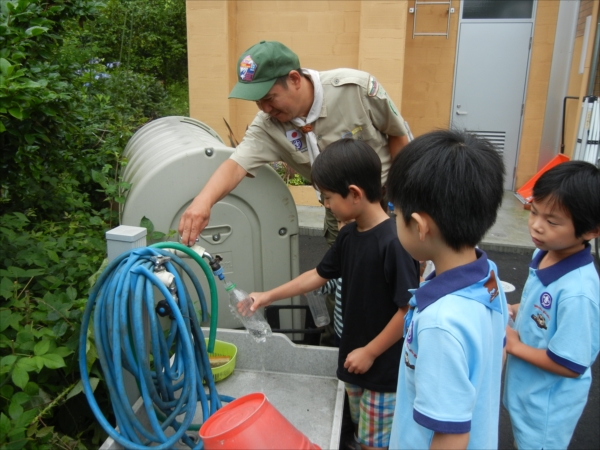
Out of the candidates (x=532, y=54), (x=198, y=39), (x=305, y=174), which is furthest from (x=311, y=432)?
(x=532, y=54)

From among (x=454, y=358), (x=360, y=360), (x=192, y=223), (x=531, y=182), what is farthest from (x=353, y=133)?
(x=531, y=182)

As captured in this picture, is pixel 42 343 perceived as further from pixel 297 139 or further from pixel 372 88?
pixel 372 88

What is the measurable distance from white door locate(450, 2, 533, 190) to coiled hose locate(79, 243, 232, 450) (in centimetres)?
699

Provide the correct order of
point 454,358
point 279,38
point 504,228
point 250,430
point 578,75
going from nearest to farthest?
point 454,358 < point 250,430 < point 504,228 < point 578,75 < point 279,38

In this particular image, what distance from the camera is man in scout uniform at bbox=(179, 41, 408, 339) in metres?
2.55

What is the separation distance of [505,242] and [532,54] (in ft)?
11.2

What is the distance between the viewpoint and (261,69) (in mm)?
2527

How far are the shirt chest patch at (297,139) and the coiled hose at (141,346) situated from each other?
1.32 m

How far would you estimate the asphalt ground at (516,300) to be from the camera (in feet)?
9.53

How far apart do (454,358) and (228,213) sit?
184cm

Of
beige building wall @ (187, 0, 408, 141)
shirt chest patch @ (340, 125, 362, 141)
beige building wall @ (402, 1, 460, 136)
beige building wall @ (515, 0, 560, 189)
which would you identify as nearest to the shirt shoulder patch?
shirt chest patch @ (340, 125, 362, 141)

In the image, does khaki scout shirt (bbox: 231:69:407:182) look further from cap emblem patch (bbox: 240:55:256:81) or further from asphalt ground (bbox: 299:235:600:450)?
asphalt ground (bbox: 299:235:600:450)

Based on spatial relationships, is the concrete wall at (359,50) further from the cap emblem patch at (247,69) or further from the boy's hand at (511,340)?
the boy's hand at (511,340)

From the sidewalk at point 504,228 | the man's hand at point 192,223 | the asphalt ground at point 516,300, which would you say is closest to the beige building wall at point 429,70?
the sidewalk at point 504,228
